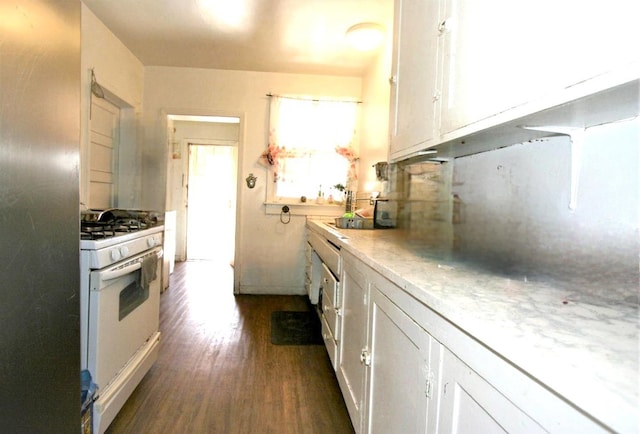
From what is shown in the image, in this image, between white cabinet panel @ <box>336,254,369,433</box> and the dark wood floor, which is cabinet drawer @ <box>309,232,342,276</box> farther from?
the dark wood floor

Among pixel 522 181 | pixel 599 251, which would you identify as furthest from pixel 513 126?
pixel 599 251

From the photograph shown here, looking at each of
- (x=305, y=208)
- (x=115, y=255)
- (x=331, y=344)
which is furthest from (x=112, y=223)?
(x=305, y=208)

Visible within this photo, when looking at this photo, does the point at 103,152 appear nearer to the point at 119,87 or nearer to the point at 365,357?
the point at 119,87

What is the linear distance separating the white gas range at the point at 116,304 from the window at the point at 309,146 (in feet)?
6.46

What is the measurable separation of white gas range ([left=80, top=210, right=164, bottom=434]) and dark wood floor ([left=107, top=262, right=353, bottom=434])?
18 centimetres

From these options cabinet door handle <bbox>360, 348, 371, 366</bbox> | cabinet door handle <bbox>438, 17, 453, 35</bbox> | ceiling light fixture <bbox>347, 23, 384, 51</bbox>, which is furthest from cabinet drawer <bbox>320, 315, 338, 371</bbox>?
ceiling light fixture <bbox>347, 23, 384, 51</bbox>

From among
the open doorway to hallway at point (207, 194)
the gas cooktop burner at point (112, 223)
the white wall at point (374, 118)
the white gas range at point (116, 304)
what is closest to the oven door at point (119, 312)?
the white gas range at point (116, 304)

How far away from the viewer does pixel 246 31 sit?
9.84ft

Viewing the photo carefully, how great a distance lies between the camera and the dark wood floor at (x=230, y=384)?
1.72m

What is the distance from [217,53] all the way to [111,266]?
2665 millimetres

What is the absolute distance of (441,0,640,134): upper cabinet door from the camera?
627 mm

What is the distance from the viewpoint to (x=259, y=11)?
105 inches

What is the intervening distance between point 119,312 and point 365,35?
2.61m

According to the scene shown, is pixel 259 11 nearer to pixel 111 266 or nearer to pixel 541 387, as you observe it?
pixel 111 266
